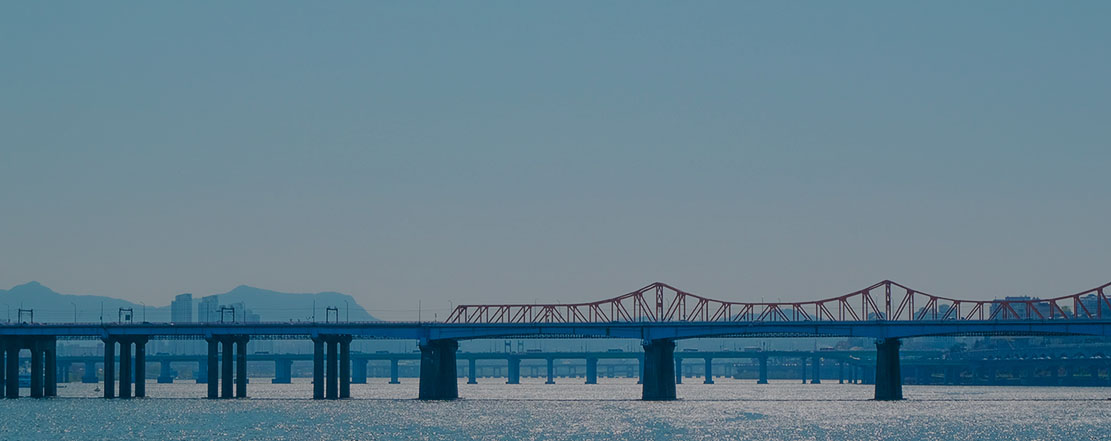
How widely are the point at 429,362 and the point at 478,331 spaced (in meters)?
7.59

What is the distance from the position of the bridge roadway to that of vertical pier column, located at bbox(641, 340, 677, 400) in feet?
0.36

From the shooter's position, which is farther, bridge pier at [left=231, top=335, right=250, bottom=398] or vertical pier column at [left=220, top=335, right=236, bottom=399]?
bridge pier at [left=231, top=335, right=250, bottom=398]

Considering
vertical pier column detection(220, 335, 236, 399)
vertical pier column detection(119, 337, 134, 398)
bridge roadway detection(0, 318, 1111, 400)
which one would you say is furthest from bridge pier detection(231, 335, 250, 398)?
vertical pier column detection(119, 337, 134, 398)

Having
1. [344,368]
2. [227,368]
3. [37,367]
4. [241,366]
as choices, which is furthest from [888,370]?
[37,367]

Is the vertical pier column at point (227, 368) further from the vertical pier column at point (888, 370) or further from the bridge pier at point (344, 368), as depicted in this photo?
the vertical pier column at point (888, 370)

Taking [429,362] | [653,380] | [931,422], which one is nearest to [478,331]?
[429,362]

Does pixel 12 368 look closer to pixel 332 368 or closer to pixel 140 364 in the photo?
pixel 140 364

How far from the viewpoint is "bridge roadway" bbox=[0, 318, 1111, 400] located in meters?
179

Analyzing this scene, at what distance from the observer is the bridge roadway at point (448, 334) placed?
587 feet

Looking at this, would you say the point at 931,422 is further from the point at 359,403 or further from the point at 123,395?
the point at 123,395

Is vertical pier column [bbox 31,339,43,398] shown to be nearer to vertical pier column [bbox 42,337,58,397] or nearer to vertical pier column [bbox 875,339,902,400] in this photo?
vertical pier column [bbox 42,337,58,397]

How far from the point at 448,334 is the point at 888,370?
48.7 meters

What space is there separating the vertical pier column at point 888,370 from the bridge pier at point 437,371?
1864 inches

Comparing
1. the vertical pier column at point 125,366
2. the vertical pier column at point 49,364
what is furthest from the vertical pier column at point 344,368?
the vertical pier column at point 49,364
